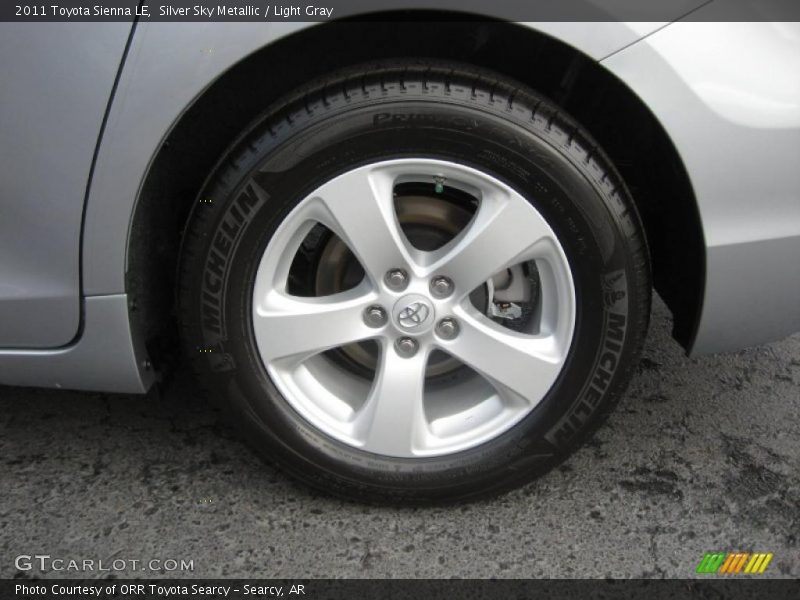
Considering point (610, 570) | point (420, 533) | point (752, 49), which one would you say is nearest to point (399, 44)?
point (752, 49)

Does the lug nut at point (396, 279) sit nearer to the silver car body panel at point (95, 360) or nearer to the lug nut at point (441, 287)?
the lug nut at point (441, 287)

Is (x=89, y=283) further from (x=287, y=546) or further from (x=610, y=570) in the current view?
(x=610, y=570)

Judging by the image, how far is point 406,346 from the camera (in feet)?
5.77

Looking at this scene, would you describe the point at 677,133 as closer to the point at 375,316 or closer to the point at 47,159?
the point at 375,316

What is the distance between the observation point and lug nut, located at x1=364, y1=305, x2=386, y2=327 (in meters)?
1.73

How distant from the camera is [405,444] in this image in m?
1.78

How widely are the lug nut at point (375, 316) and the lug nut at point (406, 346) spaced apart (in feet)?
0.19

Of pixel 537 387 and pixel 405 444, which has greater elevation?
pixel 537 387

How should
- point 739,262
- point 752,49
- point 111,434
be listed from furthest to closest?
point 111,434 → point 739,262 → point 752,49

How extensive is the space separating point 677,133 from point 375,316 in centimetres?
70

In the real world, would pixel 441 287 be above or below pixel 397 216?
below

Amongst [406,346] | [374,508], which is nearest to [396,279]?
[406,346]

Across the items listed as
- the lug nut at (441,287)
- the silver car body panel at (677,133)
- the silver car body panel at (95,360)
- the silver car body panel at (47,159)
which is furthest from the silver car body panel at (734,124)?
the silver car body panel at (95,360)

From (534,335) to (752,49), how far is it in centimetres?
70
